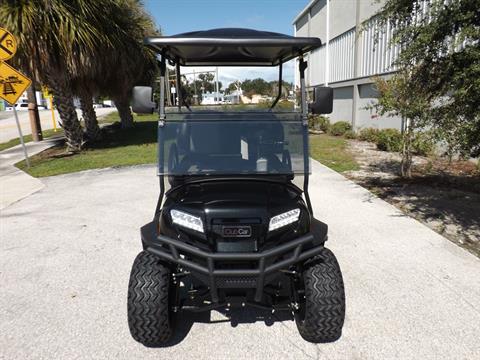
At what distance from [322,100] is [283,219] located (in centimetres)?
107

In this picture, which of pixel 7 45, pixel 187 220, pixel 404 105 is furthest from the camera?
pixel 7 45

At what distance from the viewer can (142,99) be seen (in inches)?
109

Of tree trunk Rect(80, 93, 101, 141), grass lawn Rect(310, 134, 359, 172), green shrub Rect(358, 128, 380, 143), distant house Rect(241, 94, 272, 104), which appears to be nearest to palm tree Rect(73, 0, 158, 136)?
tree trunk Rect(80, 93, 101, 141)

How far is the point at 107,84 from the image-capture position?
1405 cm

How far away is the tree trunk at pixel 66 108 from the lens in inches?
433

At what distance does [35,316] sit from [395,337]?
2.83 m

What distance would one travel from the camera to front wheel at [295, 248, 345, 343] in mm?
2404

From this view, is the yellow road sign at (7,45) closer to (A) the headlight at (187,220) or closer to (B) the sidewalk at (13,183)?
(B) the sidewalk at (13,183)

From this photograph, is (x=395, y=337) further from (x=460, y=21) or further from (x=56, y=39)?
(x=56, y=39)

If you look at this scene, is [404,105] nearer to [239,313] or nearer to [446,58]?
[446,58]

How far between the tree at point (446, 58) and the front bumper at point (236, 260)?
2.79 meters

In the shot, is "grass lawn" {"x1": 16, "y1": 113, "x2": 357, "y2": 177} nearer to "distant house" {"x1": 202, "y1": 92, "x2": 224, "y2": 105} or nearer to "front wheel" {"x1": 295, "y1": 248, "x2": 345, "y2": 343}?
"distant house" {"x1": 202, "y1": 92, "x2": 224, "y2": 105}

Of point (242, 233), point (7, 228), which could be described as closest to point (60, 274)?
point (7, 228)

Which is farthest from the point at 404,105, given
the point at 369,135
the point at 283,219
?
the point at 369,135
